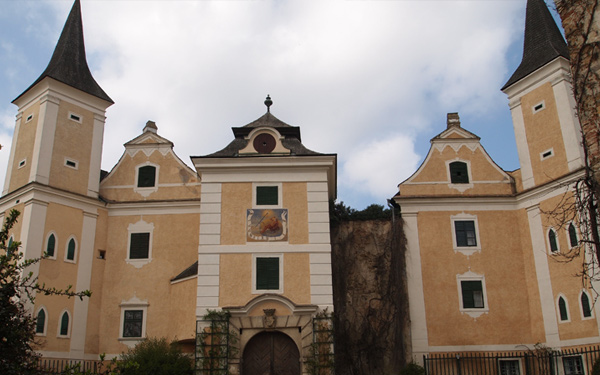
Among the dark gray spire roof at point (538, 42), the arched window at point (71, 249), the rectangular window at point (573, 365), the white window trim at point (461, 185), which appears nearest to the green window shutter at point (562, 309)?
the rectangular window at point (573, 365)

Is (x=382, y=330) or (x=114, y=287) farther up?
(x=114, y=287)

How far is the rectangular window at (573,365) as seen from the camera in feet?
69.7

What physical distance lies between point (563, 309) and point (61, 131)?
68.6 feet

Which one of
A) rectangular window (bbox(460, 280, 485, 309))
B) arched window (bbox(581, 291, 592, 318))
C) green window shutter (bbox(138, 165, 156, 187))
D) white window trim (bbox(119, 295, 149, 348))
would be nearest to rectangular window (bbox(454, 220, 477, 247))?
rectangular window (bbox(460, 280, 485, 309))

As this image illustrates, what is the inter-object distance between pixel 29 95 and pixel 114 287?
914 cm

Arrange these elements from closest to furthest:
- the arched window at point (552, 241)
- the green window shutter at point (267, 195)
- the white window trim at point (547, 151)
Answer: the green window shutter at point (267, 195), the arched window at point (552, 241), the white window trim at point (547, 151)

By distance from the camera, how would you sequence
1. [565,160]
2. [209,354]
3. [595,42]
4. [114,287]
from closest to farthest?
[595,42] → [209,354] → [565,160] → [114,287]

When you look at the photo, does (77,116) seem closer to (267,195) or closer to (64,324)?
(64,324)

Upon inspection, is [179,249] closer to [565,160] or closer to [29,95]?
[29,95]

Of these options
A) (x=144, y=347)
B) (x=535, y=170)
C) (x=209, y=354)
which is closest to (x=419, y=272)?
(x=535, y=170)

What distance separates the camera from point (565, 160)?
22.9 m

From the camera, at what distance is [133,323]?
Answer: 24.0 metres

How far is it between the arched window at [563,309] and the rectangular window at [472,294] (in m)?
2.80

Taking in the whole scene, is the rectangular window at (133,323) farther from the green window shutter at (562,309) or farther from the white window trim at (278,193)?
the green window shutter at (562,309)
